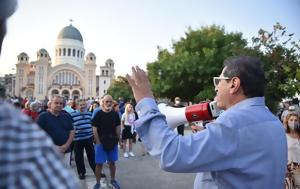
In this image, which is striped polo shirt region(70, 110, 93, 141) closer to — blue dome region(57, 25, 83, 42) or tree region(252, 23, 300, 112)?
tree region(252, 23, 300, 112)

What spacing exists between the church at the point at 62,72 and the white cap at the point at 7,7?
107 metres

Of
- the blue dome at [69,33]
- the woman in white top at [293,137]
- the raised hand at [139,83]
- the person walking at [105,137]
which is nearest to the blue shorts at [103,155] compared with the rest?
the person walking at [105,137]

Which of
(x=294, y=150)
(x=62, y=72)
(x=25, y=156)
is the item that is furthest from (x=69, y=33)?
(x=25, y=156)

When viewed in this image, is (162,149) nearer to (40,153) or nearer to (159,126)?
(159,126)

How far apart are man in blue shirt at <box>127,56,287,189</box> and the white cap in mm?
950

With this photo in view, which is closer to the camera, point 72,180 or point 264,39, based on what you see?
point 72,180

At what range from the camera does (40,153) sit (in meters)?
0.70

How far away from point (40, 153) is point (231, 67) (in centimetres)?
143

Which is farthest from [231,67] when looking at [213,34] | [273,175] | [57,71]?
[57,71]

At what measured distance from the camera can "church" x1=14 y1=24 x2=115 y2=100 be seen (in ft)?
343

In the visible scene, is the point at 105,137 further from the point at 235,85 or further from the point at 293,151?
the point at 235,85

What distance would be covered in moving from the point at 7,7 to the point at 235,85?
1391mm

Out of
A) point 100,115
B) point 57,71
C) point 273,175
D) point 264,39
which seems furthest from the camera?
point 57,71

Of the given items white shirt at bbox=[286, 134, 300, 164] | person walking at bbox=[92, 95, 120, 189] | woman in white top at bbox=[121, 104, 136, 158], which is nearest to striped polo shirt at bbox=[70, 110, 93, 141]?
person walking at bbox=[92, 95, 120, 189]
